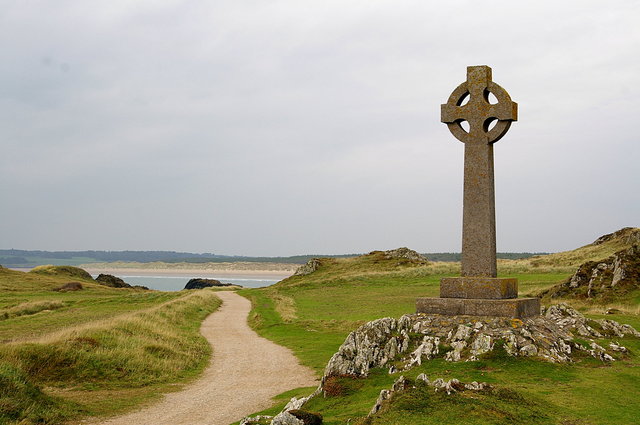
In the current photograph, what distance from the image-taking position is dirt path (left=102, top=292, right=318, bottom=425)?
48.4ft

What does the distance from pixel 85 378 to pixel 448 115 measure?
13468 mm

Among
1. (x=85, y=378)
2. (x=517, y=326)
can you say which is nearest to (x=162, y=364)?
(x=85, y=378)

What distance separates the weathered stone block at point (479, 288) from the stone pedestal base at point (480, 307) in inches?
11.7

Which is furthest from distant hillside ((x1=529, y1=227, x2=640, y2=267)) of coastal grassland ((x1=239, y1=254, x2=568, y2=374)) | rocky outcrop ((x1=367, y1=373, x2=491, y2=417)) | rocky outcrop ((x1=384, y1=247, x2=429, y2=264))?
rocky outcrop ((x1=367, y1=373, x2=491, y2=417))

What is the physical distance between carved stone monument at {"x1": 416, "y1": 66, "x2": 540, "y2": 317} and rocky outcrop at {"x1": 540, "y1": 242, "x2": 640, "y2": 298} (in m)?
15.4

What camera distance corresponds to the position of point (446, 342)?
1452 cm

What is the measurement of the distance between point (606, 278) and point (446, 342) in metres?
20.2

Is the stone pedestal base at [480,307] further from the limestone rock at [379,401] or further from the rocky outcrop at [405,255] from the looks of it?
the rocky outcrop at [405,255]

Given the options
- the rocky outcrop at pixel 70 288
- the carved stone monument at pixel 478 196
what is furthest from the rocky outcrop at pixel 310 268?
the carved stone monument at pixel 478 196

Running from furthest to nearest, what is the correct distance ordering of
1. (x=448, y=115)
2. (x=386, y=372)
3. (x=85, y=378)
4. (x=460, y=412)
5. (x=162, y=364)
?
(x=162, y=364) → (x=85, y=378) → (x=448, y=115) → (x=386, y=372) → (x=460, y=412)

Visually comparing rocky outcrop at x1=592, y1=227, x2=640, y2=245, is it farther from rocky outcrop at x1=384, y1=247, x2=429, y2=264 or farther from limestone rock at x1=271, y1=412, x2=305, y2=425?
limestone rock at x1=271, y1=412, x2=305, y2=425

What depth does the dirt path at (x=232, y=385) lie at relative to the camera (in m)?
14.8

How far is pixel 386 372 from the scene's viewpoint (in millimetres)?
13859

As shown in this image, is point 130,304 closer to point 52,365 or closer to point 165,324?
point 165,324
